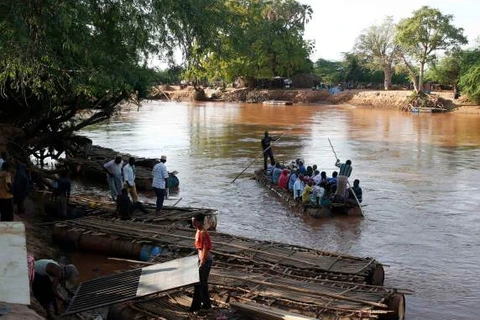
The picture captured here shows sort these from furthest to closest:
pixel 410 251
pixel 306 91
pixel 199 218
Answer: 1. pixel 306 91
2. pixel 410 251
3. pixel 199 218

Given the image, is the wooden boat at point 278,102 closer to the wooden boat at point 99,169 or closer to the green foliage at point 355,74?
the green foliage at point 355,74

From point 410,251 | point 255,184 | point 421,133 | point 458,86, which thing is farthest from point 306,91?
point 410,251

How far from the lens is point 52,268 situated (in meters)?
7.51

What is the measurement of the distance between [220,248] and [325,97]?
61.6m

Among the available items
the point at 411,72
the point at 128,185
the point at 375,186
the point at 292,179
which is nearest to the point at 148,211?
the point at 128,185

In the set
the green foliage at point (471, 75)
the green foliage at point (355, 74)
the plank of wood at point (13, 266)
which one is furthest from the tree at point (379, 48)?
the plank of wood at point (13, 266)

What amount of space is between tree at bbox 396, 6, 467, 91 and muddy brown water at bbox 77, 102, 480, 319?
15135 mm

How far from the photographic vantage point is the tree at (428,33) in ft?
193

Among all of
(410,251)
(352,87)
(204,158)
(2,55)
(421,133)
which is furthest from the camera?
(352,87)

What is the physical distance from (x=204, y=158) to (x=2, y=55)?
58.1ft

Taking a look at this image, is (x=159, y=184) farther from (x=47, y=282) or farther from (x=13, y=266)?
(x=13, y=266)

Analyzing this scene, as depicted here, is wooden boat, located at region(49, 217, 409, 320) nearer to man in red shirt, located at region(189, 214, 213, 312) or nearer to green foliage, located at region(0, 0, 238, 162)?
man in red shirt, located at region(189, 214, 213, 312)

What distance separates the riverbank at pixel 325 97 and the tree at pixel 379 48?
4.57 m

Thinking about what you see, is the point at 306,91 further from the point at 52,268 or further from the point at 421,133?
the point at 52,268
